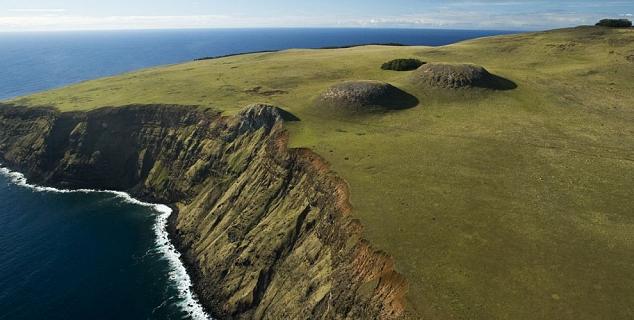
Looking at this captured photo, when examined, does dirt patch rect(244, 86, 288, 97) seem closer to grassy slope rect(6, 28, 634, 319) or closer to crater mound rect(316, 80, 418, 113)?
grassy slope rect(6, 28, 634, 319)

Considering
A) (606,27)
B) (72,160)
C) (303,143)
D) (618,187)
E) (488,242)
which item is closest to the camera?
(488,242)

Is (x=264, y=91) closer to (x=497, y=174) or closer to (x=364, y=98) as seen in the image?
(x=364, y=98)

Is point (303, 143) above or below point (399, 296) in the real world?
above

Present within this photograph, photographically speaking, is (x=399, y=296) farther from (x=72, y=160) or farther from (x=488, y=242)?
(x=72, y=160)

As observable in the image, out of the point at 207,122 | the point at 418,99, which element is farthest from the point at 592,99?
the point at 207,122

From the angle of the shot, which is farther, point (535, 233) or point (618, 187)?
point (618, 187)

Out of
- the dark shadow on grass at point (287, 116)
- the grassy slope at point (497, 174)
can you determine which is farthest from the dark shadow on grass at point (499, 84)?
the dark shadow on grass at point (287, 116)

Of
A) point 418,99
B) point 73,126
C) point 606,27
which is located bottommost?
point 73,126
